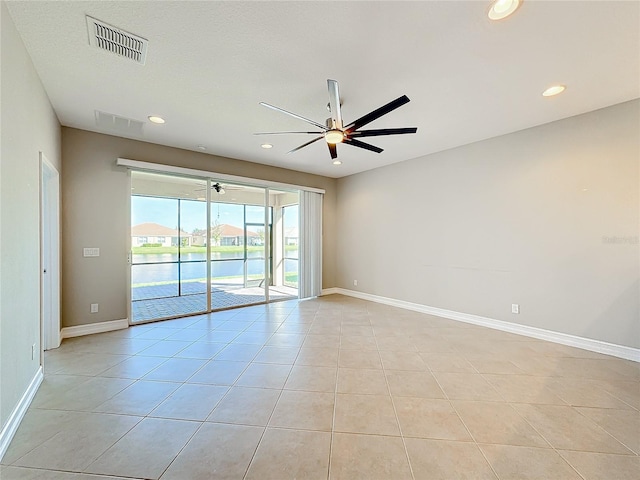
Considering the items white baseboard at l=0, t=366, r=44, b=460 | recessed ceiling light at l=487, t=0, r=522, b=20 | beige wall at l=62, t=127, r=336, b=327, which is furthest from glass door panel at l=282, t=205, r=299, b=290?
recessed ceiling light at l=487, t=0, r=522, b=20

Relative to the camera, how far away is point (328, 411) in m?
2.07

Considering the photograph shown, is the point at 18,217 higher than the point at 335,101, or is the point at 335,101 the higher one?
the point at 335,101

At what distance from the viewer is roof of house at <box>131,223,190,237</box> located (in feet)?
17.8

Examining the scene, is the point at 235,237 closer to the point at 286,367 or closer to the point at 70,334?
the point at 70,334

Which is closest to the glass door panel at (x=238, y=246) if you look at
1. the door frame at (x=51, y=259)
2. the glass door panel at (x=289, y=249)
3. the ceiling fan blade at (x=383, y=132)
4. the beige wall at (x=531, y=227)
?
the glass door panel at (x=289, y=249)

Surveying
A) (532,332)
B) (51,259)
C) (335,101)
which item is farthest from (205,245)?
(532,332)

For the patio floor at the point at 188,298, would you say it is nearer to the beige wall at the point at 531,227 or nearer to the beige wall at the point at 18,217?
the beige wall at the point at 18,217

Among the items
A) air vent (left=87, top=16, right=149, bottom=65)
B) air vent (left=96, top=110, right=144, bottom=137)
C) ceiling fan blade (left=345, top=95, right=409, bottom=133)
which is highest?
air vent (left=96, top=110, right=144, bottom=137)

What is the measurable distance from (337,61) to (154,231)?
547cm

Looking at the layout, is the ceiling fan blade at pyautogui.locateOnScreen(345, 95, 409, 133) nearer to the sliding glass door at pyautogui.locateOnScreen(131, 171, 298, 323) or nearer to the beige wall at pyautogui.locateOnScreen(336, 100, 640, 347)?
the beige wall at pyautogui.locateOnScreen(336, 100, 640, 347)

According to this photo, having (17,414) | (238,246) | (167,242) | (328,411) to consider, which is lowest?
(328,411)

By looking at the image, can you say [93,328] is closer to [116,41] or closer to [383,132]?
[116,41]

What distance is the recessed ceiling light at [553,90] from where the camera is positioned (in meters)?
2.67

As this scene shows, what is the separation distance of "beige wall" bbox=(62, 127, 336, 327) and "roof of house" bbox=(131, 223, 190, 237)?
1426 millimetres
